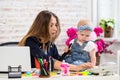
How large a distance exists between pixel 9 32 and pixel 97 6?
1.40 m

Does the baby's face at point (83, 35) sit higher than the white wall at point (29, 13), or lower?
lower

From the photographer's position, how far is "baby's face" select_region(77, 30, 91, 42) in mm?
2514

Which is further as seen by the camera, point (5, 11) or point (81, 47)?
point (5, 11)

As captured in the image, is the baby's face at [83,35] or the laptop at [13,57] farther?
the baby's face at [83,35]

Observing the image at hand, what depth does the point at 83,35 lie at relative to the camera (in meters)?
2.55

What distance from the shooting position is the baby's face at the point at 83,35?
2.51 meters

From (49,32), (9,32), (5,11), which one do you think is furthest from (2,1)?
(49,32)

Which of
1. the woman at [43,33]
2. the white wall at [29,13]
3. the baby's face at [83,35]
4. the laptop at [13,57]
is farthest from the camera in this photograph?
the white wall at [29,13]

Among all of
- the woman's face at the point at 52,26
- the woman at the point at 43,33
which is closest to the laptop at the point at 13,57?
the woman at the point at 43,33

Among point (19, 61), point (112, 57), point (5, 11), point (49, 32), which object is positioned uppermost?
point (5, 11)

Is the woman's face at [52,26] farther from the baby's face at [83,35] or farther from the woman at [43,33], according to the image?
the baby's face at [83,35]

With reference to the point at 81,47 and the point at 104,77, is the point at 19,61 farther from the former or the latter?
the point at 81,47

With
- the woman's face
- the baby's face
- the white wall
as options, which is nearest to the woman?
the woman's face

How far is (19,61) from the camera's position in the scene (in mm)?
1803
